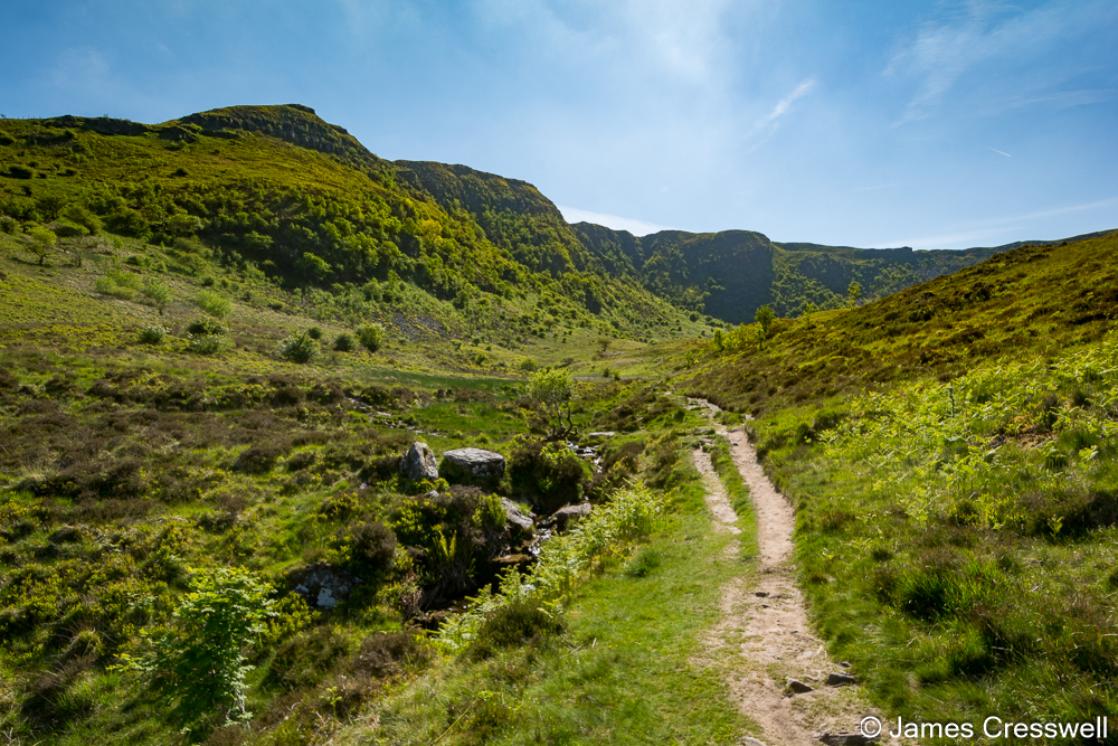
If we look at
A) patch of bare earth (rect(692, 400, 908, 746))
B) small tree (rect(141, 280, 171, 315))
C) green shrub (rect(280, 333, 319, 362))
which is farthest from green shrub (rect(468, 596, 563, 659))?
small tree (rect(141, 280, 171, 315))

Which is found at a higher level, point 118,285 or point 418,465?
point 118,285

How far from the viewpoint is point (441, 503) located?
1922 cm

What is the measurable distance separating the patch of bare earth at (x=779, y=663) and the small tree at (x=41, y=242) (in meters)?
97.5

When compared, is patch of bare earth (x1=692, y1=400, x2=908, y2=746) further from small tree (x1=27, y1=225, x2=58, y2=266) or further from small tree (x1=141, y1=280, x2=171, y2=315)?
small tree (x1=27, y1=225, x2=58, y2=266)

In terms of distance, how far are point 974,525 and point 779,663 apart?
16.0ft

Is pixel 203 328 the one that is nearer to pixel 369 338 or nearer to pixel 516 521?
pixel 369 338

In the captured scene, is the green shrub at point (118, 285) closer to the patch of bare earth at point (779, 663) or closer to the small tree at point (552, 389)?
the small tree at point (552, 389)

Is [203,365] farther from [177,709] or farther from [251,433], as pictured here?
[177,709]

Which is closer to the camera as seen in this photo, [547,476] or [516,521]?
[516,521]

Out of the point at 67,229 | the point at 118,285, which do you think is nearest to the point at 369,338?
the point at 118,285

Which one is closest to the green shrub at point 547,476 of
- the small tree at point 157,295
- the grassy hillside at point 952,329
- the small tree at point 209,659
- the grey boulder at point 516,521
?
the grey boulder at point 516,521

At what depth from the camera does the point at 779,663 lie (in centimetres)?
752

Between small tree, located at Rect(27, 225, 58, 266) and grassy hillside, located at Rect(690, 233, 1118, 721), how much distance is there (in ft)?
325

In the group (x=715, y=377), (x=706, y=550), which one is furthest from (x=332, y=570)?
(x=715, y=377)
